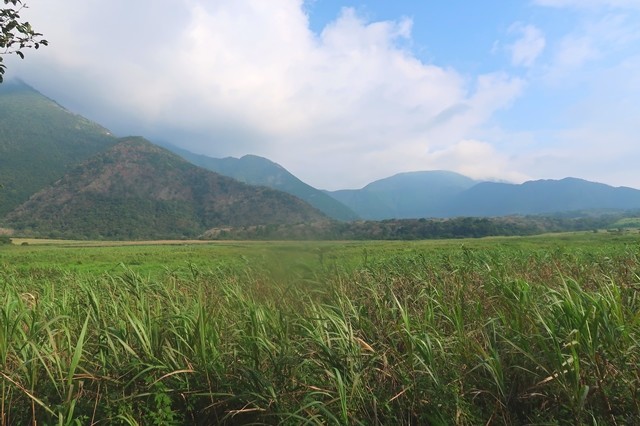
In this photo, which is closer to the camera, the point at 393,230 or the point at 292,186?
the point at 393,230

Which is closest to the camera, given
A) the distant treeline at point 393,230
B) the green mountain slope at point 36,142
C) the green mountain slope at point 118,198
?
the distant treeline at point 393,230

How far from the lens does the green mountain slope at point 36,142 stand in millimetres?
104875

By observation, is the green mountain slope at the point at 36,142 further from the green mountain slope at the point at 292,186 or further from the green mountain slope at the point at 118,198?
the green mountain slope at the point at 292,186

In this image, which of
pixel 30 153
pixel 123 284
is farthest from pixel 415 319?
pixel 30 153

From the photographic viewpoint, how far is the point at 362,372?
3.03m

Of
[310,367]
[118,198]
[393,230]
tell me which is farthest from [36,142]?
[310,367]

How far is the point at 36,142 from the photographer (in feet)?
416

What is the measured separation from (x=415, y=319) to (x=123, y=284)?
4.15 meters

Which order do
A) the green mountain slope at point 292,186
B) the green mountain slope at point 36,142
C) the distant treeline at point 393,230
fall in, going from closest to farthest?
1. the distant treeline at point 393,230
2. the green mountain slope at point 292,186
3. the green mountain slope at point 36,142

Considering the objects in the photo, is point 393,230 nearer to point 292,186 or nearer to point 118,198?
point 292,186

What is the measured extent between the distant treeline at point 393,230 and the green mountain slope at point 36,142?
311ft

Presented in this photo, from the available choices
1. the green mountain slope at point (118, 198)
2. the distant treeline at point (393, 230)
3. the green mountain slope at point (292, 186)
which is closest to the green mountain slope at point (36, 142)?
the green mountain slope at point (118, 198)

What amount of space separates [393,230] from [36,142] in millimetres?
132807

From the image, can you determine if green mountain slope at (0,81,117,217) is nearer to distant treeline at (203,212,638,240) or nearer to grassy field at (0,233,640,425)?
distant treeline at (203,212,638,240)
